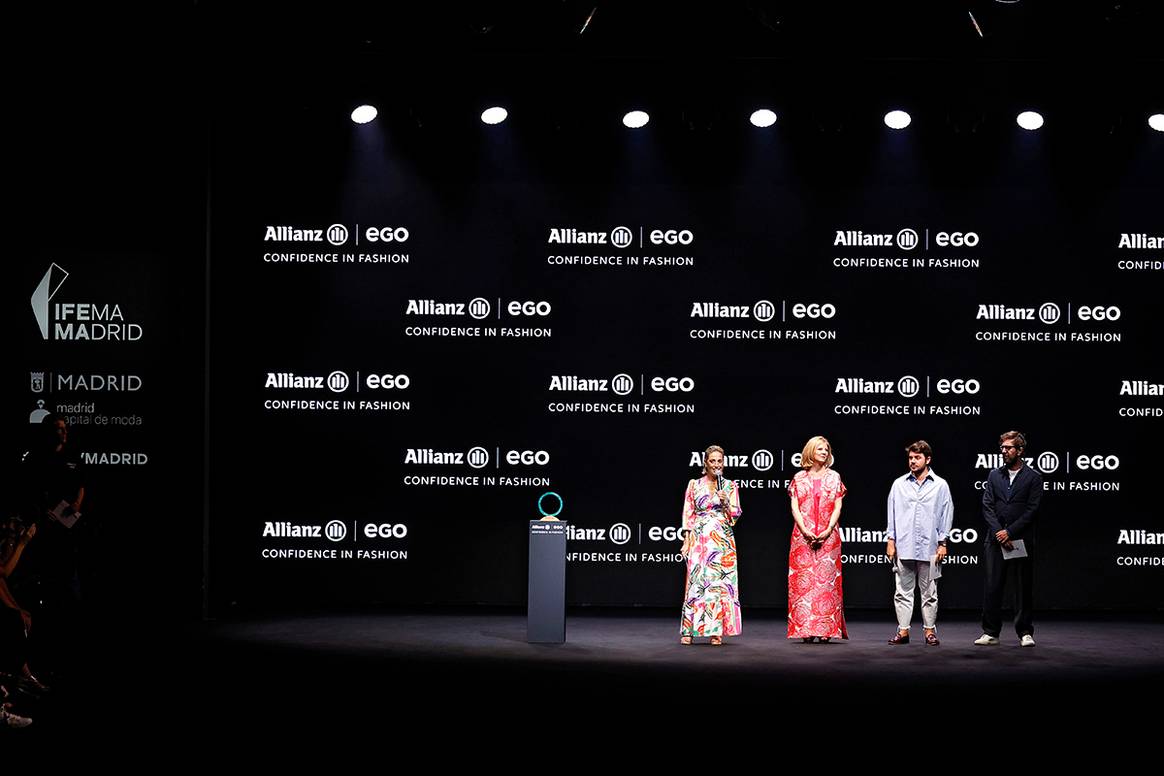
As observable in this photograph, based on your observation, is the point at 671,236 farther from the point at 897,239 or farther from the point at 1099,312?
the point at 1099,312

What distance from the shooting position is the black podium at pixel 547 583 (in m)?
9.07

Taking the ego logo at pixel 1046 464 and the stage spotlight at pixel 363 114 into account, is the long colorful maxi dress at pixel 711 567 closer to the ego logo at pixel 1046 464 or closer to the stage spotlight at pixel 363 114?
the ego logo at pixel 1046 464

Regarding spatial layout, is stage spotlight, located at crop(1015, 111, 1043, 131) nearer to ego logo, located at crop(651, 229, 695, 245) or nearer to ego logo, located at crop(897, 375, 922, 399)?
ego logo, located at crop(897, 375, 922, 399)

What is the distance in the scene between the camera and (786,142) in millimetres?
10773

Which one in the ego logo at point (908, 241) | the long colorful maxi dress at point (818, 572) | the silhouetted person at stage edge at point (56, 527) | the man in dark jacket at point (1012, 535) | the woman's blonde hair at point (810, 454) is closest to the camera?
the silhouetted person at stage edge at point (56, 527)

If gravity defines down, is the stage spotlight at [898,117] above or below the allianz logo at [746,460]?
above

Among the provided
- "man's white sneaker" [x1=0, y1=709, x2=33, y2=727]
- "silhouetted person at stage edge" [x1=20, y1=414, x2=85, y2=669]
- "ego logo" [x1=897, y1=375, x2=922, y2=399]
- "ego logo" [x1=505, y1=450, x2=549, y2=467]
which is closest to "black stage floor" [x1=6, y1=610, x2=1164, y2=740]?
"man's white sneaker" [x1=0, y1=709, x2=33, y2=727]

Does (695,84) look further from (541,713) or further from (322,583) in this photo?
(541,713)

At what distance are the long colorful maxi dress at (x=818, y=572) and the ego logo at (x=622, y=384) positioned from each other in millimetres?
2009

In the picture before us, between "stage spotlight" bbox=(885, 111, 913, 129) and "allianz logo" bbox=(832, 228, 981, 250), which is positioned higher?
"stage spotlight" bbox=(885, 111, 913, 129)

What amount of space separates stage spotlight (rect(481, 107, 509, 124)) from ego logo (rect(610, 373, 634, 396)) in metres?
2.33

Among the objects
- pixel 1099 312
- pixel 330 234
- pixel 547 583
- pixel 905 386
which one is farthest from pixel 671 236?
pixel 1099 312

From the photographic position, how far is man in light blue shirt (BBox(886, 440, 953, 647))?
354 inches

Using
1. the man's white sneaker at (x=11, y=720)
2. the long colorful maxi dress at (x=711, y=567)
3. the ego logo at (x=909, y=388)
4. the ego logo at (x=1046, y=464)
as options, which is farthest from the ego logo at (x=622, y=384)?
the man's white sneaker at (x=11, y=720)
